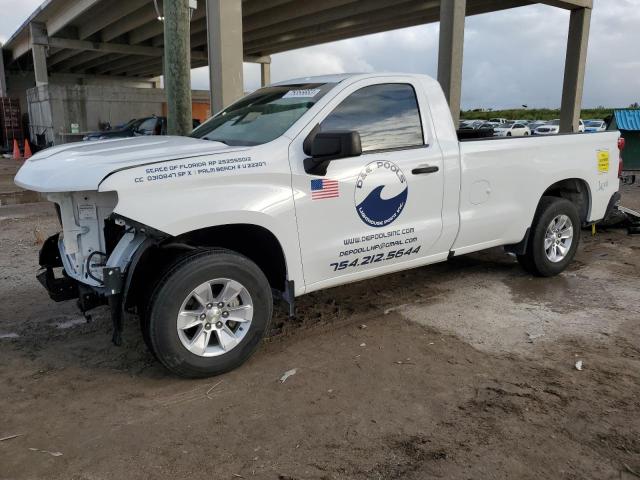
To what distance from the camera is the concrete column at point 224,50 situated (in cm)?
966

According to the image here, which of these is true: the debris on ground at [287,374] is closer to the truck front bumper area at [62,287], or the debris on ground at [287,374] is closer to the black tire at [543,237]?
the truck front bumper area at [62,287]

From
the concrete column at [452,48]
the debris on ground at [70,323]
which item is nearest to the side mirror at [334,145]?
the debris on ground at [70,323]

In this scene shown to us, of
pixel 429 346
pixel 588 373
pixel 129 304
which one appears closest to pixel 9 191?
pixel 129 304

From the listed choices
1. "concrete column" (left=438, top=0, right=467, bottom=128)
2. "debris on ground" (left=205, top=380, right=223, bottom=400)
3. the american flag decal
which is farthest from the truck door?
"concrete column" (left=438, top=0, right=467, bottom=128)

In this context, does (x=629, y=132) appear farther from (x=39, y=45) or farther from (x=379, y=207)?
(x=39, y=45)

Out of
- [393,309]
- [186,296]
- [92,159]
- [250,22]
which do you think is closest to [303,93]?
[92,159]

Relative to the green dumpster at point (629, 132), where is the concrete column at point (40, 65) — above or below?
above

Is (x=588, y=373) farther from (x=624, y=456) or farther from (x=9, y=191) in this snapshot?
(x=9, y=191)

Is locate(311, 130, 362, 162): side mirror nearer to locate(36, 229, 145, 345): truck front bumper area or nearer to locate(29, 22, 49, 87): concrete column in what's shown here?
locate(36, 229, 145, 345): truck front bumper area

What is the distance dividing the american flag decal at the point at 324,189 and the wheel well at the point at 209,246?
17.0 inches

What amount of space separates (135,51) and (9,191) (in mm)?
19596

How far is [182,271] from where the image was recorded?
338 centimetres

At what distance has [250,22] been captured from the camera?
22.5 metres

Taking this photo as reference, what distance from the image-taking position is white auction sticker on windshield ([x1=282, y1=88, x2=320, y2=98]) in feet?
13.7
